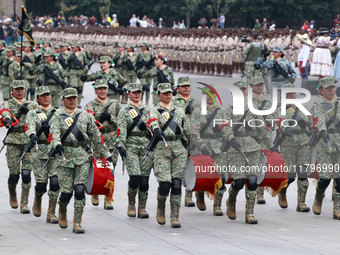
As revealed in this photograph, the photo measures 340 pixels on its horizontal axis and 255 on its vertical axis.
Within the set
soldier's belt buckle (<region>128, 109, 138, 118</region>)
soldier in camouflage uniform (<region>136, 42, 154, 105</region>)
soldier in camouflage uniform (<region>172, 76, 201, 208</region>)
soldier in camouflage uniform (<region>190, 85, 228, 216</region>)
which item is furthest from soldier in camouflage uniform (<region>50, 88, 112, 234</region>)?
soldier in camouflage uniform (<region>136, 42, 154, 105</region>)

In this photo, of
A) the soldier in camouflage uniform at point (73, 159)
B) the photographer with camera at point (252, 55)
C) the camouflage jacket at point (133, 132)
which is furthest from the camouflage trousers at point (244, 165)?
the photographer with camera at point (252, 55)

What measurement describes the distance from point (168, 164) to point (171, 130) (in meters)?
0.45

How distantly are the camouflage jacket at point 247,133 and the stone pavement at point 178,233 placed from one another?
1050 mm

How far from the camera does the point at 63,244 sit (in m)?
8.81

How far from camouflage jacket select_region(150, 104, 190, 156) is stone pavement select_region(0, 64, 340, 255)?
105 cm

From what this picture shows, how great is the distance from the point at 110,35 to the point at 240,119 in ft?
106

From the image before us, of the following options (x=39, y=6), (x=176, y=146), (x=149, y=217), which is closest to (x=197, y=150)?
(x=176, y=146)

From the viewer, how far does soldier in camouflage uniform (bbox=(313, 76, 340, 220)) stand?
34.0 ft

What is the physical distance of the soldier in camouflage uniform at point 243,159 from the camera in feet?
33.0

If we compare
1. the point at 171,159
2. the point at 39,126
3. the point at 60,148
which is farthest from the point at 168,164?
the point at 39,126

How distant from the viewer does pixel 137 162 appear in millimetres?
10289

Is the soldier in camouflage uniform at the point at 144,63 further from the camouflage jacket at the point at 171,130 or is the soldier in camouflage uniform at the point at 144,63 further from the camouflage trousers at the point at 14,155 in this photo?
the camouflage jacket at the point at 171,130

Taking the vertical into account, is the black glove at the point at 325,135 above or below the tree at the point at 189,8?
below

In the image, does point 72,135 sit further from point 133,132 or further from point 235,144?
point 235,144
